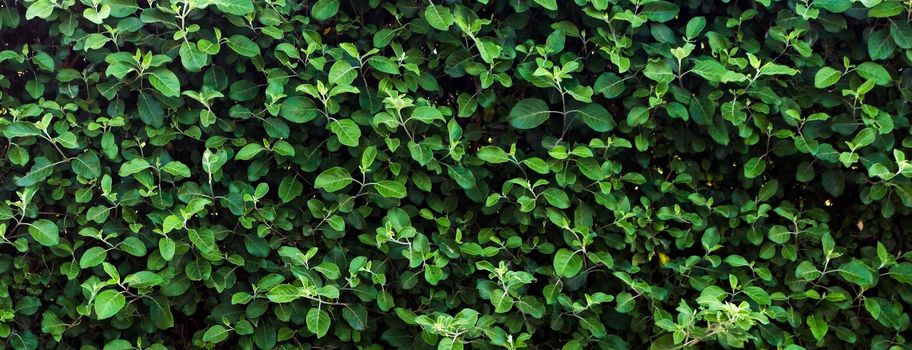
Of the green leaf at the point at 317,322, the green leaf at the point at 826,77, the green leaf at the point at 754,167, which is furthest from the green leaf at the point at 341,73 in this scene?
the green leaf at the point at 826,77

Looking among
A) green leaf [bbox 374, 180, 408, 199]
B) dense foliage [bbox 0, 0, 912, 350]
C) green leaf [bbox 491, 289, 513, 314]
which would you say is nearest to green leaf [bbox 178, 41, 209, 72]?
dense foliage [bbox 0, 0, 912, 350]

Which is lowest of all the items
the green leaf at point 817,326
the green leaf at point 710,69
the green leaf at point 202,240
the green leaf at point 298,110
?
the green leaf at point 817,326

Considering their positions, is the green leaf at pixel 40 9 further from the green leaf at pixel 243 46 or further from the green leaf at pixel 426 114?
the green leaf at pixel 426 114

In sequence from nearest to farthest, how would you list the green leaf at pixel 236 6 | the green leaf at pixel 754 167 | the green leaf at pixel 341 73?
the green leaf at pixel 236 6, the green leaf at pixel 341 73, the green leaf at pixel 754 167

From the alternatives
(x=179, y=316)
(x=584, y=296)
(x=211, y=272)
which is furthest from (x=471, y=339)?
(x=179, y=316)

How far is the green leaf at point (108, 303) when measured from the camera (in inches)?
104

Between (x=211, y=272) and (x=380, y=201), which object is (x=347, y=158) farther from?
(x=211, y=272)

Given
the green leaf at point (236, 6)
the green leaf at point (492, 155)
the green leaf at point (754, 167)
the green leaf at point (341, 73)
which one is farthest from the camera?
the green leaf at point (754, 167)

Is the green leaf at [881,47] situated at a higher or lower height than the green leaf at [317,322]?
higher

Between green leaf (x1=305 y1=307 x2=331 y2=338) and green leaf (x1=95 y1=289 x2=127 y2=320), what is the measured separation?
662mm

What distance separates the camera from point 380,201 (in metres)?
2.83

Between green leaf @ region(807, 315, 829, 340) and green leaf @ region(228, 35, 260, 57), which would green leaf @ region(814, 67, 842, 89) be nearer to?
green leaf @ region(807, 315, 829, 340)

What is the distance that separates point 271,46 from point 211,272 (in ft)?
2.90

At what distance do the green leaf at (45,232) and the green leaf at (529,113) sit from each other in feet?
5.66
